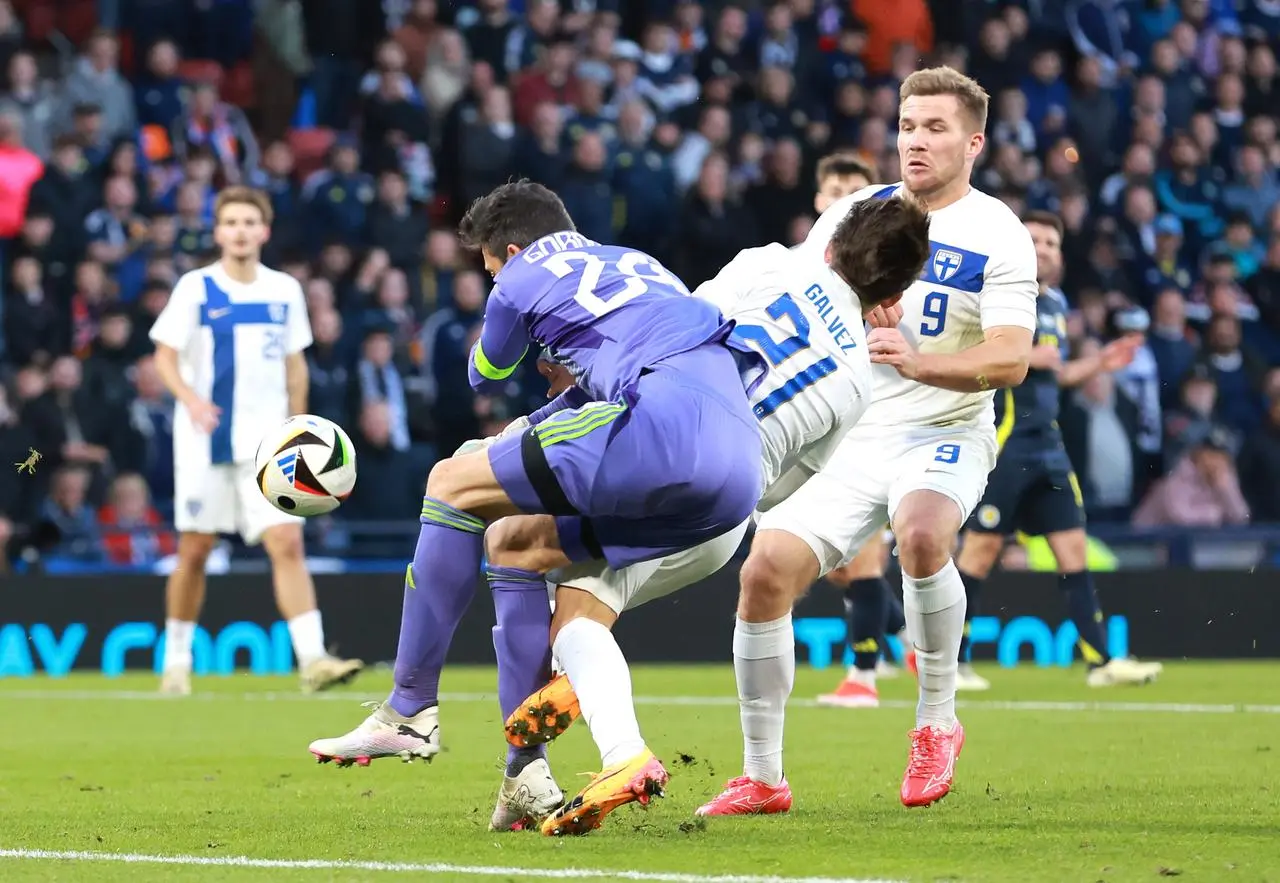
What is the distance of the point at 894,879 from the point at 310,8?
47.2ft

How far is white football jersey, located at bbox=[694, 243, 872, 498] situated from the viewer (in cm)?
561

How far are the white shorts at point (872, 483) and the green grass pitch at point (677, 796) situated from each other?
2.75ft

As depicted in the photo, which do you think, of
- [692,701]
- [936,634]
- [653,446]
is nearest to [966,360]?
[936,634]

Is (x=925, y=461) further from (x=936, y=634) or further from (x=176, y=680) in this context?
(x=176, y=680)

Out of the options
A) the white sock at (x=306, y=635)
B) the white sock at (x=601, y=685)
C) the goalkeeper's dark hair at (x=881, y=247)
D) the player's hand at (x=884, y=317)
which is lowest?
the white sock at (x=306, y=635)

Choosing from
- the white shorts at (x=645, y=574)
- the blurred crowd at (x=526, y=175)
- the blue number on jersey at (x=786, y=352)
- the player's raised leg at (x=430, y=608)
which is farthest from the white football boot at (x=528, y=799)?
the blurred crowd at (x=526, y=175)

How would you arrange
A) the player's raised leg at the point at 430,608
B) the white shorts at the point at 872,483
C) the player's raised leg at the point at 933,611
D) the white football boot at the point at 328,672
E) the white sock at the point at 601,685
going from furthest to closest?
the white football boot at the point at 328,672
the white shorts at the point at 872,483
the player's raised leg at the point at 933,611
the player's raised leg at the point at 430,608
the white sock at the point at 601,685

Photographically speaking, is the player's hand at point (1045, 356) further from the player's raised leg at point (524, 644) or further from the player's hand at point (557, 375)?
the player's raised leg at point (524, 644)

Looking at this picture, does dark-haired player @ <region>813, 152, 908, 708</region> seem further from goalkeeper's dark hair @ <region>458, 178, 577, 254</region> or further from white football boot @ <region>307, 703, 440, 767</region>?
white football boot @ <region>307, 703, 440, 767</region>

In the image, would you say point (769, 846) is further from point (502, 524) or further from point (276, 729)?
point (276, 729)

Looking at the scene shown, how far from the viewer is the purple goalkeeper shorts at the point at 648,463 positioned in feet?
16.9

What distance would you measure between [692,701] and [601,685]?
→ 16.9ft

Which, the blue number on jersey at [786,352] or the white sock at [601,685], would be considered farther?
the blue number on jersey at [786,352]

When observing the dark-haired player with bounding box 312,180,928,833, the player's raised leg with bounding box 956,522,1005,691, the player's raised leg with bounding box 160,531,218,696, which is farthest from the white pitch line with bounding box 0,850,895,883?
the player's raised leg with bounding box 956,522,1005,691
